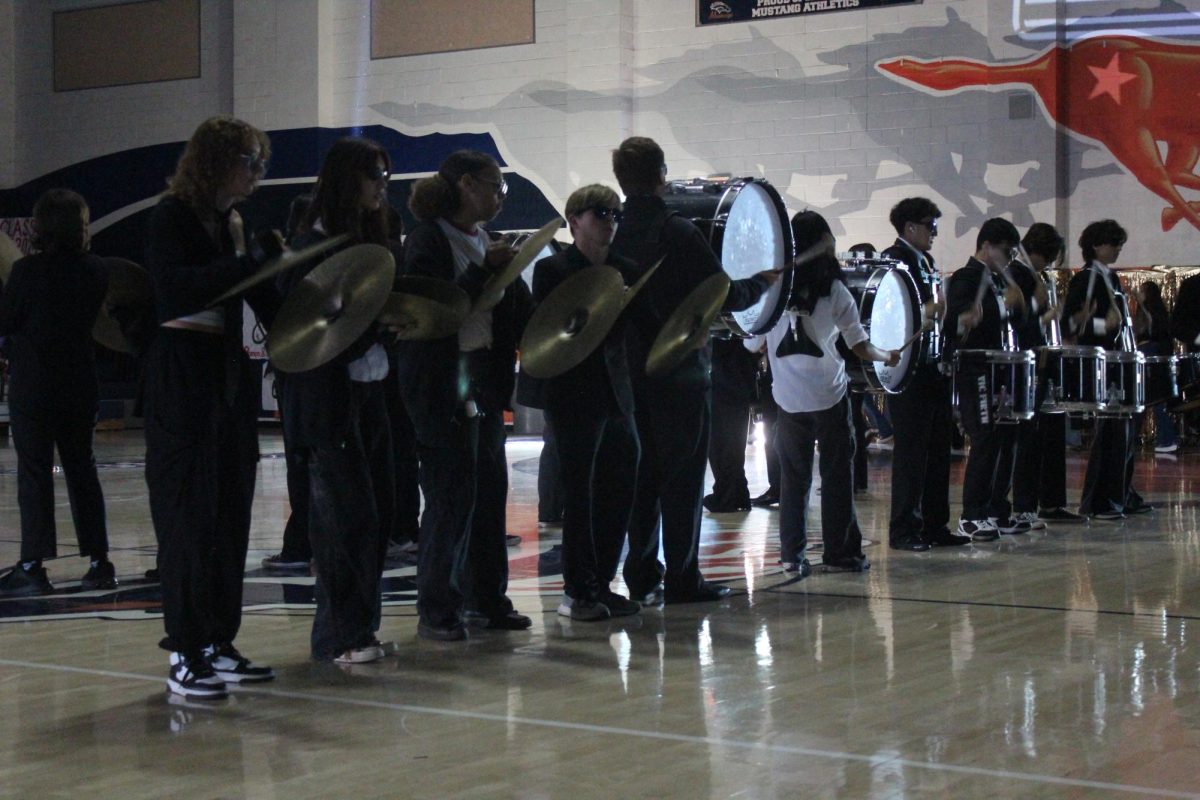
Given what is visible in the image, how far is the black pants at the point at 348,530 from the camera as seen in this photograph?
462 cm

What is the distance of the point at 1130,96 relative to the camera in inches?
604

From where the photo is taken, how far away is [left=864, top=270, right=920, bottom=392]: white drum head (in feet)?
24.4

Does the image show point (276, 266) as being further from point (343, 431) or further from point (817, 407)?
point (817, 407)

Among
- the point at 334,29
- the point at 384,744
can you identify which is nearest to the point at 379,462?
the point at 384,744

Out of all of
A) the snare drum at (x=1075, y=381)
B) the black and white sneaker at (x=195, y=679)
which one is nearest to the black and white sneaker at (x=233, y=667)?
the black and white sneaker at (x=195, y=679)

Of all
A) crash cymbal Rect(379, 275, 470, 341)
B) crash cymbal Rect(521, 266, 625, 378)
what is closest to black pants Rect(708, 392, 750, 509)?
crash cymbal Rect(521, 266, 625, 378)

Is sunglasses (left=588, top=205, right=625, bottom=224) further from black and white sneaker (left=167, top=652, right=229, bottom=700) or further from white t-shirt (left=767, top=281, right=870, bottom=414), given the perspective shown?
black and white sneaker (left=167, top=652, right=229, bottom=700)

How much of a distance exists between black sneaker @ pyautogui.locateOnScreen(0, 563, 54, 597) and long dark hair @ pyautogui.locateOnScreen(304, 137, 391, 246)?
7.98 ft

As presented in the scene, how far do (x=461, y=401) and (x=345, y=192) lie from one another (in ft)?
2.60

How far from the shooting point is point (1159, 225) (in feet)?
50.5

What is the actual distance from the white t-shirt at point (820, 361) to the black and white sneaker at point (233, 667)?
291cm

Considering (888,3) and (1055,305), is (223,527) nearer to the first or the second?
(1055,305)

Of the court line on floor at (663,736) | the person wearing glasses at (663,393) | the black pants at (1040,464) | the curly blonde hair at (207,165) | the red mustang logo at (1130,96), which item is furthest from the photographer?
the red mustang logo at (1130,96)

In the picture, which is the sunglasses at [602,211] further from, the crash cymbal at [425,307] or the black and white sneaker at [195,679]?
the black and white sneaker at [195,679]
